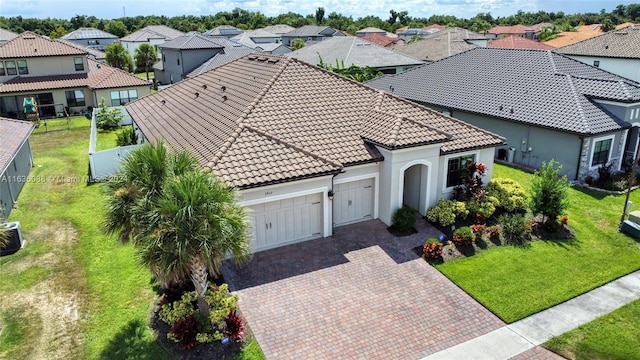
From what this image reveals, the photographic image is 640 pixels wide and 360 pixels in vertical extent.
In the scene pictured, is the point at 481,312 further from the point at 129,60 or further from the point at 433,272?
the point at 129,60

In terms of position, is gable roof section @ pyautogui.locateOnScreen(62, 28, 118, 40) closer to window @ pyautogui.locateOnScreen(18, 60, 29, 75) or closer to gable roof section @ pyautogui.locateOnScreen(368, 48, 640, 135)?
window @ pyautogui.locateOnScreen(18, 60, 29, 75)

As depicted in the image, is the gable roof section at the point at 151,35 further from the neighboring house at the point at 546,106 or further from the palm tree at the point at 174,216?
the palm tree at the point at 174,216

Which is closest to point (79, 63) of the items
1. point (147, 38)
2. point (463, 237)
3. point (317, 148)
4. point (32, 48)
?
point (32, 48)

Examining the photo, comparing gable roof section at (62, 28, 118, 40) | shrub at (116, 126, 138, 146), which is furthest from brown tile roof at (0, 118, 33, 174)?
gable roof section at (62, 28, 118, 40)

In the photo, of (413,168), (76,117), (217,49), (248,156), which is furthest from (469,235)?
(217,49)

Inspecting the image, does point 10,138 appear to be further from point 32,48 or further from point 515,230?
point 515,230

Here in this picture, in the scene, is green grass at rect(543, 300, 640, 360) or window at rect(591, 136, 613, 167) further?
window at rect(591, 136, 613, 167)

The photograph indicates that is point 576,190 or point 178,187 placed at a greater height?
point 178,187

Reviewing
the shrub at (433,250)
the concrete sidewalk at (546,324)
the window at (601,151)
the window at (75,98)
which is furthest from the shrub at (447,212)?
the window at (75,98)

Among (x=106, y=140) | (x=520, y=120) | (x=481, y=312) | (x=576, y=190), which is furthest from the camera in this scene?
(x=106, y=140)
